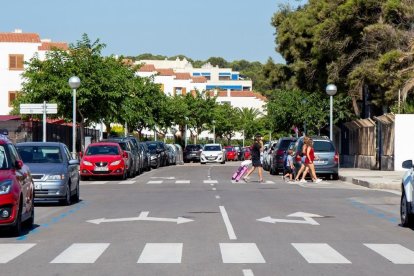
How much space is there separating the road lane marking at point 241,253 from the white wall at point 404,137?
3230cm

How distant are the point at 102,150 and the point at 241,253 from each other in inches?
1090

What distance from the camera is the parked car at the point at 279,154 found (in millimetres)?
47188

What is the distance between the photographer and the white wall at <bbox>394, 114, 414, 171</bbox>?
46031 millimetres

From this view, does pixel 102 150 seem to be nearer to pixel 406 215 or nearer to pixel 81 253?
pixel 406 215

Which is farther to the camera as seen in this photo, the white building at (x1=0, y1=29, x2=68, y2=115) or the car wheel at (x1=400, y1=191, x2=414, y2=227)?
the white building at (x1=0, y1=29, x2=68, y2=115)

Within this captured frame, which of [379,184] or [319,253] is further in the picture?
[379,184]

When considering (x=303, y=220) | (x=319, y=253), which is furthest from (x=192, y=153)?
(x=319, y=253)

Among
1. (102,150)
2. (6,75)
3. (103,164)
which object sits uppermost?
(6,75)

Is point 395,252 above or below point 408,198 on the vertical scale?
below

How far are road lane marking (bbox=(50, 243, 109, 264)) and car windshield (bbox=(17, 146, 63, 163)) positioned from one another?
9635 mm

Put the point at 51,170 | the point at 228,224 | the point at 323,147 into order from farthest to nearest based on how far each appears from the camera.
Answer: the point at 323,147
the point at 51,170
the point at 228,224

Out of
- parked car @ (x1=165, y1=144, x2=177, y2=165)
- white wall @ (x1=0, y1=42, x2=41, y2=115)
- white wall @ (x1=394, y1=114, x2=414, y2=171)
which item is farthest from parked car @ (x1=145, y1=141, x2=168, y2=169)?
white wall @ (x1=0, y1=42, x2=41, y2=115)

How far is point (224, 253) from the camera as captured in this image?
13.6 metres

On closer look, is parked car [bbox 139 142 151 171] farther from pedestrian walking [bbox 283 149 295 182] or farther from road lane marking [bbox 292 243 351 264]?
road lane marking [bbox 292 243 351 264]
